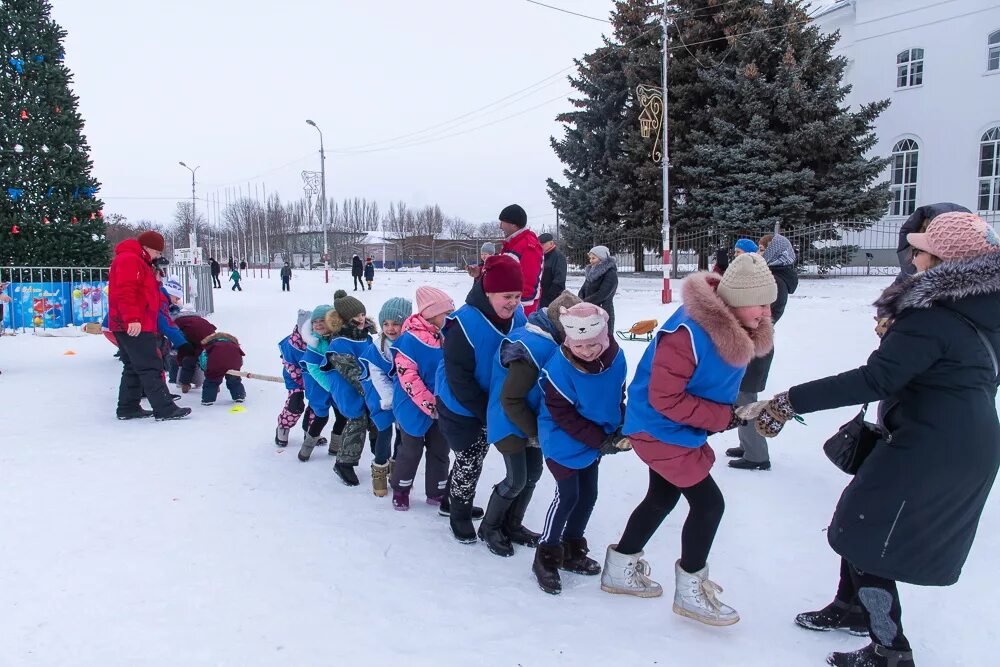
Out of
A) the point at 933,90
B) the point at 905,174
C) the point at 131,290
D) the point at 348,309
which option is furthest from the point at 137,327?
the point at 933,90

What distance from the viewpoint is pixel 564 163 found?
2398 centimetres

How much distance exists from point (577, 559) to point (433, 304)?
1.80 meters

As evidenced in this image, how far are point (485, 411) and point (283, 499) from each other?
1838mm

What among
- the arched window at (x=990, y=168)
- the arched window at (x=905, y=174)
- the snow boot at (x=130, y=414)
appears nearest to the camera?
the snow boot at (x=130, y=414)

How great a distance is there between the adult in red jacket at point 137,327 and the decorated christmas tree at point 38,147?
7.73 meters

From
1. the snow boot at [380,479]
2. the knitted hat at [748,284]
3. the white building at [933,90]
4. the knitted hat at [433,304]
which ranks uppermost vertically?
the white building at [933,90]

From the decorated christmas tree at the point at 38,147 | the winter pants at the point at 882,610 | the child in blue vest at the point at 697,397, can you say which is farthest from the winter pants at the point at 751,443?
the decorated christmas tree at the point at 38,147

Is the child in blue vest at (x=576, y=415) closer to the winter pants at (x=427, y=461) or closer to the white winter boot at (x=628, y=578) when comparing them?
the white winter boot at (x=628, y=578)

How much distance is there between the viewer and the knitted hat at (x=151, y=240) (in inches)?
268

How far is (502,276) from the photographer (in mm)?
3455

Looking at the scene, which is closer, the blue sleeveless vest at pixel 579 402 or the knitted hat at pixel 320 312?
the blue sleeveless vest at pixel 579 402

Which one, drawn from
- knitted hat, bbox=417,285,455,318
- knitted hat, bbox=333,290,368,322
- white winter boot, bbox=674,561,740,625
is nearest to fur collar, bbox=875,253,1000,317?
white winter boot, bbox=674,561,740,625

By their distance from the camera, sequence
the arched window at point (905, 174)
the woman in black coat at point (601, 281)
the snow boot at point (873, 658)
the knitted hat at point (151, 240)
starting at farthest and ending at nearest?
the arched window at point (905, 174) → the woman in black coat at point (601, 281) → the knitted hat at point (151, 240) → the snow boot at point (873, 658)

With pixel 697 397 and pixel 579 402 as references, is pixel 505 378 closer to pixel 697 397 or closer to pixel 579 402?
pixel 579 402
